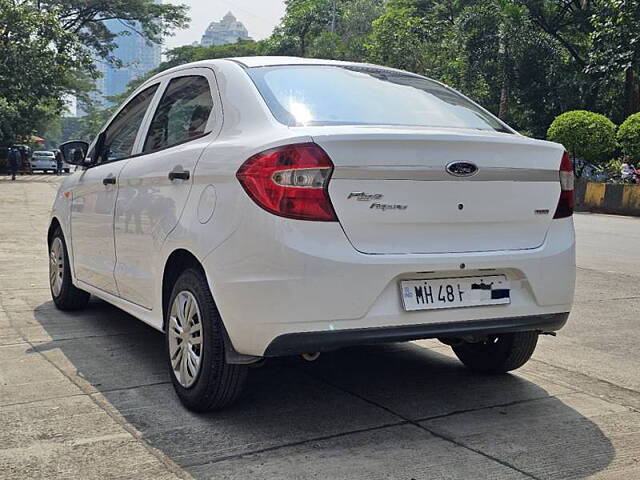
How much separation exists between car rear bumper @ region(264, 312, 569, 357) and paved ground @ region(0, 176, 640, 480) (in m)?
0.43

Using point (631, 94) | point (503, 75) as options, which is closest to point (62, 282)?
point (503, 75)

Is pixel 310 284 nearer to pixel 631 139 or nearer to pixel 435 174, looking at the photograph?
pixel 435 174

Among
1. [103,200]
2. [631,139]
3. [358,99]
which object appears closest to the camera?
[358,99]

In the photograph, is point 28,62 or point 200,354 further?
point 28,62

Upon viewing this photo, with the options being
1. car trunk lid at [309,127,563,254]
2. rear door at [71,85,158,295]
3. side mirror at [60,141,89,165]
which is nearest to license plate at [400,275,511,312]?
car trunk lid at [309,127,563,254]

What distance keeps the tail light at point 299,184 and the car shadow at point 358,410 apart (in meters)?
1.01

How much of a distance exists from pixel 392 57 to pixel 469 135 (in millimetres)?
35938

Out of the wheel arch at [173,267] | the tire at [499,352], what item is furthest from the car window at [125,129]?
the tire at [499,352]

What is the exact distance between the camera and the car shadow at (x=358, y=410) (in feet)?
11.3

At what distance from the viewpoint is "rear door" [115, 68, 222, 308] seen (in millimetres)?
4141

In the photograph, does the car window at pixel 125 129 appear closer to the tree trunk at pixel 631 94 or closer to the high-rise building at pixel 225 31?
the tree trunk at pixel 631 94

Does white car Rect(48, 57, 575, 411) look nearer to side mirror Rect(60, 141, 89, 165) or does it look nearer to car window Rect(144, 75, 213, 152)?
car window Rect(144, 75, 213, 152)

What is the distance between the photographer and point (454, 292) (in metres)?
3.68

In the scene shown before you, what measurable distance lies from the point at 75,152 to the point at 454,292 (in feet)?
11.6
